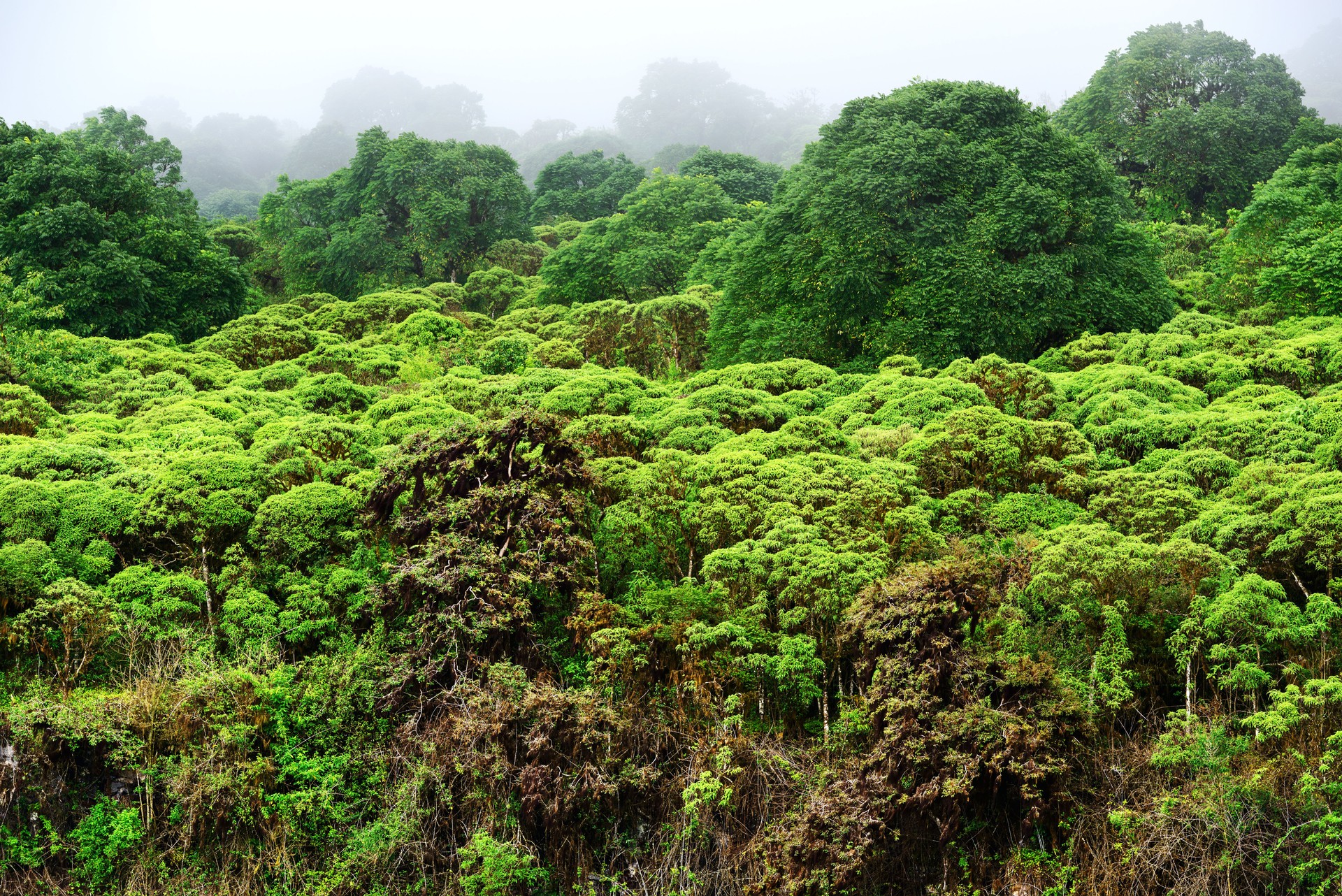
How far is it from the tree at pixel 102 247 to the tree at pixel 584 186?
80.6 ft

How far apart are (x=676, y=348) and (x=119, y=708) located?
12.8 meters

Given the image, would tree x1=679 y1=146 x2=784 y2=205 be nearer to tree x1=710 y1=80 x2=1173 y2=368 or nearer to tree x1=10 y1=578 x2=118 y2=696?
tree x1=710 y1=80 x2=1173 y2=368

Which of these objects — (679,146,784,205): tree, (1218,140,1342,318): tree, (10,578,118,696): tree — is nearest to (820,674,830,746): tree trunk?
(10,578,118,696): tree

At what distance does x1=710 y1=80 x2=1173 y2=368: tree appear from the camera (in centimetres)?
1438

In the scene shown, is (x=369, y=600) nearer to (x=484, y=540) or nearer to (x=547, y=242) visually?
(x=484, y=540)

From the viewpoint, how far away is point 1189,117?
95.8ft

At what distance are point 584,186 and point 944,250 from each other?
37.2 m

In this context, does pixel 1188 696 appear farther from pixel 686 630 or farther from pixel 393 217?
pixel 393 217

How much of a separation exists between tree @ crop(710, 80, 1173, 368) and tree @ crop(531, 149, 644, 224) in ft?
95.4

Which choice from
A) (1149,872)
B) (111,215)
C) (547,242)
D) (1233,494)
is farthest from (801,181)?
(547,242)

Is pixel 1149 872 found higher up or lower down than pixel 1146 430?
lower down

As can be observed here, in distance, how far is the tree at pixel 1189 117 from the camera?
29.0 meters

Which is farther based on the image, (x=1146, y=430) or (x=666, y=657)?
(x=1146, y=430)

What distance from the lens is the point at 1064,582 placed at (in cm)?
655
